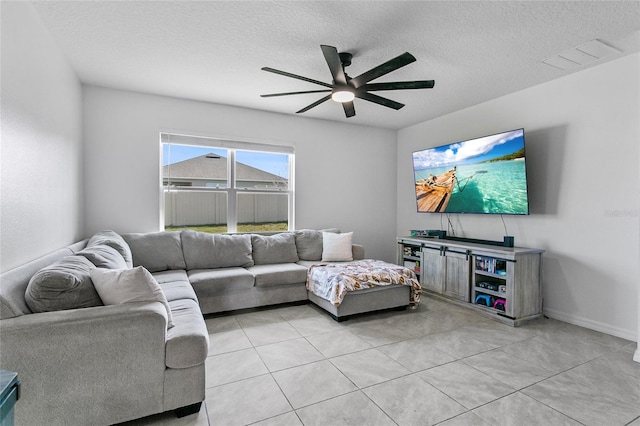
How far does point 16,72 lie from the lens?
6.48 ft

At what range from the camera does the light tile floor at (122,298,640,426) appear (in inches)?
72.3

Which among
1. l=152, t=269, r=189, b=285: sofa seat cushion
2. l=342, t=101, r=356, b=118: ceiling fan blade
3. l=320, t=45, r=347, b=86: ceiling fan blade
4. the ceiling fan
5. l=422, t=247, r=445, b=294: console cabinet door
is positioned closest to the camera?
l=320, t=45, r=347, b=86: ceiling fan blade

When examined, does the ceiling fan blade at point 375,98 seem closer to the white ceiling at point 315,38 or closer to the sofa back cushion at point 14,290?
the white ceiling at point 315,38

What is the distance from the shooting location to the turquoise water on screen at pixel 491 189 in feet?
11.6

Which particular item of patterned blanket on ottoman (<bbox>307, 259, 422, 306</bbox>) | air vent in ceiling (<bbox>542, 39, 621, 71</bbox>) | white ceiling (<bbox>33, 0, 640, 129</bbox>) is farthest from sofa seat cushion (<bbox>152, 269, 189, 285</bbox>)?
air vent in ceiling (<bbox>542, 39, 621, 71</bbox>)

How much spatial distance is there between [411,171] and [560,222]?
2.47m

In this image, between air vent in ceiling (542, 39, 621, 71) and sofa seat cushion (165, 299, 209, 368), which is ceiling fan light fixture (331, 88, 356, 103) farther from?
sofa seat cushion (165, 299, 209, 368)

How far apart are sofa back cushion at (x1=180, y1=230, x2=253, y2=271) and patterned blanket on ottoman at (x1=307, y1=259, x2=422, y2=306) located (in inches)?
36.4

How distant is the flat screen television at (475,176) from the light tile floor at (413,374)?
1436mm

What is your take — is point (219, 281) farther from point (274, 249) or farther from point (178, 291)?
point (274, 249)

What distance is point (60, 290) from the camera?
1720 millimetres

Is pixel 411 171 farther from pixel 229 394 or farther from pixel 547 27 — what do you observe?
pixel 229 394

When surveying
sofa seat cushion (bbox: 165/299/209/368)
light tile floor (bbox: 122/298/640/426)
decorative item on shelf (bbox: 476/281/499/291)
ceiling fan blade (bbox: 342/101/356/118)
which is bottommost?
light tile floor (bbox: 122/298/640/426)

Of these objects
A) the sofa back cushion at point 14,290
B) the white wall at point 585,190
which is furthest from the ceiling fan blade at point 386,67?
the sofa back cushion at point 14,290
